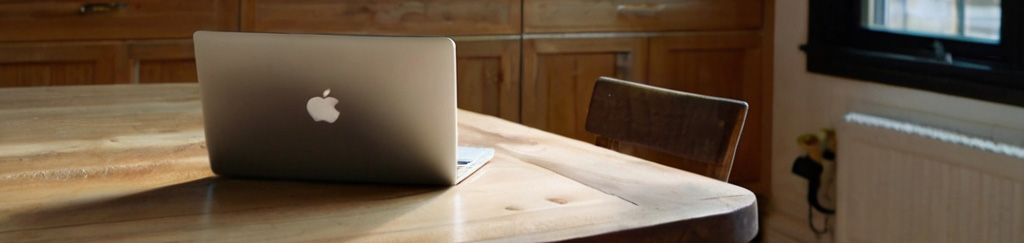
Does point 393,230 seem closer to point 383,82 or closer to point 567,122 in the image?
point 383,82

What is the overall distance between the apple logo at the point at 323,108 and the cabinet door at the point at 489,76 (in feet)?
6.15

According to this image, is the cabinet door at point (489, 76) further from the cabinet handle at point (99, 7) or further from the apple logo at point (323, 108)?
the apple logo at point (323, 108)

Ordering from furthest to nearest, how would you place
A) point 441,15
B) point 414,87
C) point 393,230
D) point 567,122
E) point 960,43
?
point 567,122 < point 441,15 < point 960,43 < point 414,87 < point 393,230

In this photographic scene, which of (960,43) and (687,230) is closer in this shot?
(687,230)

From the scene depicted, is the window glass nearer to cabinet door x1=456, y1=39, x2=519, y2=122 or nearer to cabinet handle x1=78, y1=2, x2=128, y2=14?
cabinet door x1=456, y1=39, x2=519, y2=122

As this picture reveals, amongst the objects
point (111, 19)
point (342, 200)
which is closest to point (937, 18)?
point (111, 19)

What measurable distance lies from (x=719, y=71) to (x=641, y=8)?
0.33 metres

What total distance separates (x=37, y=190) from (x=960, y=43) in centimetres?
232

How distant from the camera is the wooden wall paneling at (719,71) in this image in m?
3.39

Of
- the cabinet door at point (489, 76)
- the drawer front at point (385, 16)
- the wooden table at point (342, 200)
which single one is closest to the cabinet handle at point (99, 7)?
the drawer front at point (385, 16)

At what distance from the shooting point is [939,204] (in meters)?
2.62

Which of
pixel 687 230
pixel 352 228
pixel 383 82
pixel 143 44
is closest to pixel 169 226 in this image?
pixel 352 228

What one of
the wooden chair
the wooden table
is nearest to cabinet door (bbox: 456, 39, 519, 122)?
the wooden chair

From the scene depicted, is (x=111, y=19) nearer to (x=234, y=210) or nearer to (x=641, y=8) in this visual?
(x=641, y=8)
